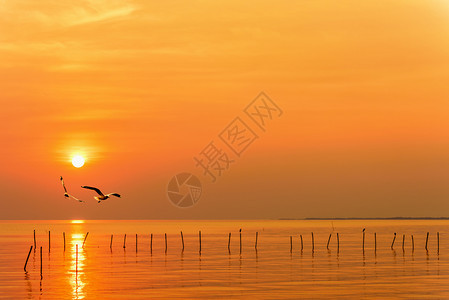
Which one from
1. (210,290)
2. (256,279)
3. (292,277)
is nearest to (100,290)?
(210,290)

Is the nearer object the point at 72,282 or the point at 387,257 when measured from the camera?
the point at 72,282

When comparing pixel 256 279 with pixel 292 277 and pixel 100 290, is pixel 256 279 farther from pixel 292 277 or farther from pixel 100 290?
A: pixel 100 290

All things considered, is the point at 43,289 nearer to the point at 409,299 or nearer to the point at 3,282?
the point at 3,282

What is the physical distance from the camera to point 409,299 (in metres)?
49.4

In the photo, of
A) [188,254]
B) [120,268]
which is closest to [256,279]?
[120,268]

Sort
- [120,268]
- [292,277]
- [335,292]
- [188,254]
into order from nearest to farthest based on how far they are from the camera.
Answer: [335,292]
[292,277]
[120,268]
[188,254]

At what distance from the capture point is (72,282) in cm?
6159

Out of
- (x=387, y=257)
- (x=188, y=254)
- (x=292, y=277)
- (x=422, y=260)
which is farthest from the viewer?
(x=188, y=254)

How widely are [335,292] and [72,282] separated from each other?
22091 mm

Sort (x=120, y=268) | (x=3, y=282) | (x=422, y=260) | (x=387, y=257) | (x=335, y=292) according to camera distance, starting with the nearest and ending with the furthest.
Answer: (x=335, y=292), (x=3, y=282), (x=120, y=268), (x=422, y=260), (x=387, y=257)

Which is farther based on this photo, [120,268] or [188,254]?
[188,254]

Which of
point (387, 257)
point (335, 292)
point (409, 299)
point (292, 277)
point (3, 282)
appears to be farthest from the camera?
point (387, 257)

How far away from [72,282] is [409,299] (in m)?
27.7

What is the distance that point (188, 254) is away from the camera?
100 m
